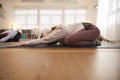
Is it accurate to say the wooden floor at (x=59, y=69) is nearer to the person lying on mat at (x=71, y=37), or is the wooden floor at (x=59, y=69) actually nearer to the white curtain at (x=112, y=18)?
the person lying on mat at (x=71, y=37)

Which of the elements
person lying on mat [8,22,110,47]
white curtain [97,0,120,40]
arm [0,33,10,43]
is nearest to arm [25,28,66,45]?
person lying on mat [8,22,110,47]

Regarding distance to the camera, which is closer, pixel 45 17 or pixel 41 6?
pixel 41 6

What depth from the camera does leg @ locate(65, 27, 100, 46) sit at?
2010 millimetres

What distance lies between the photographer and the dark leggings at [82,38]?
201cm

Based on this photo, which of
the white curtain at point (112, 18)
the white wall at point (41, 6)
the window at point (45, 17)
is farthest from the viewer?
the window at point (45, 17)

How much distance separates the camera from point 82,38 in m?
2.06

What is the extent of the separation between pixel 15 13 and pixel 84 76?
8.28 metres

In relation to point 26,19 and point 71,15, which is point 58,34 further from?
point 26,19

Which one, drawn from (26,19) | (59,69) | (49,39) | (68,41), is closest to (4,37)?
(49,39)

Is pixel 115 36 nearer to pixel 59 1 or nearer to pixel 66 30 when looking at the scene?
pixel 66 30

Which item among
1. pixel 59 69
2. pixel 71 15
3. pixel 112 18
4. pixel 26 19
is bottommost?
pixel 59 69

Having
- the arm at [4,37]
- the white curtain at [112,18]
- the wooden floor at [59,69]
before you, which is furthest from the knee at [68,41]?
the white curtain at [112,18]

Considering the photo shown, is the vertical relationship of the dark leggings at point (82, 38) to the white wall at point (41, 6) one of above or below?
below

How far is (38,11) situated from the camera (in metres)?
8.41
